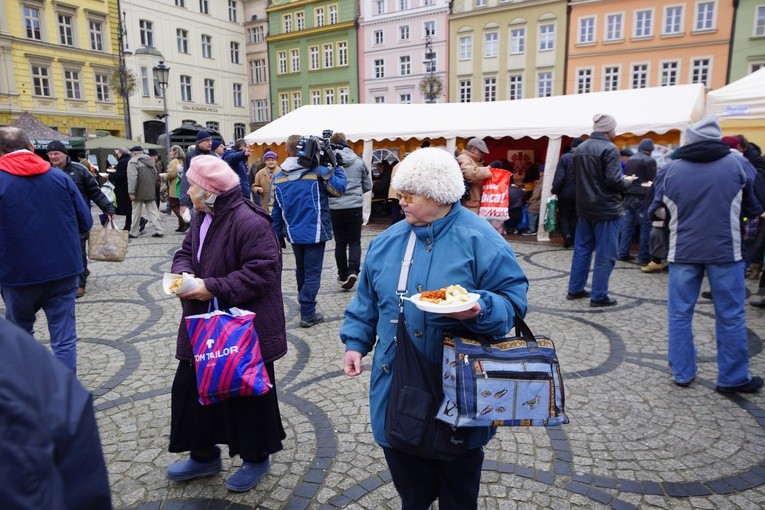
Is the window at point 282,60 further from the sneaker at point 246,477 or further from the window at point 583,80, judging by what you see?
the sneaker at point 246,477

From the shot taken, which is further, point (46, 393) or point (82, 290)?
point (82, 290)

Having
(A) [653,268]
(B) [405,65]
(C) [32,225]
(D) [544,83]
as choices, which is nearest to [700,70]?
(D) [544,83]

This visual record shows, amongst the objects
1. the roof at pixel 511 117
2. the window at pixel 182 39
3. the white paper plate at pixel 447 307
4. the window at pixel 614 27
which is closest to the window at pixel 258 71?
the window at pixel 182 39

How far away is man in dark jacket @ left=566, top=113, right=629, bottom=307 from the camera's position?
6207mm

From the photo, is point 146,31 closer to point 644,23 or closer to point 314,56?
point 314,56

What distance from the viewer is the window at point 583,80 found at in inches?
1415

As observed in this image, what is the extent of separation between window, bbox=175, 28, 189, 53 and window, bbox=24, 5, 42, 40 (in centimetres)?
1106

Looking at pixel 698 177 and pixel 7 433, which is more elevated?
pixel 698 177

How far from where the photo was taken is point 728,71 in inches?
1234

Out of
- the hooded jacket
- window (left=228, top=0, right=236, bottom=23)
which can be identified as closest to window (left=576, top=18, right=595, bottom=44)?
window (left=228, top=0, right=236, bottom=23)

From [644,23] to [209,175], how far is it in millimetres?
38100

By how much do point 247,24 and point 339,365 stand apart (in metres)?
51.6

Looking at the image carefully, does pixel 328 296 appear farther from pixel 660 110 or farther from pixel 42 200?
pixel 660 110

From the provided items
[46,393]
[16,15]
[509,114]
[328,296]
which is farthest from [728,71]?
[16,15]
